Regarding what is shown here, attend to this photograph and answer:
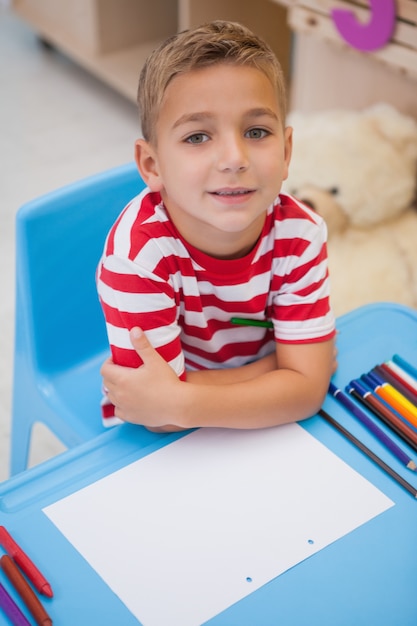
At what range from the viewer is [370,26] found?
176 cm

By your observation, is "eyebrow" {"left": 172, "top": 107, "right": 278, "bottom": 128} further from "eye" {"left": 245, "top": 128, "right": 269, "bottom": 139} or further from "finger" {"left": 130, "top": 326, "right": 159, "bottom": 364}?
"finger" {"left": 130, "top": 326, "right": 159, "bottom": 364}

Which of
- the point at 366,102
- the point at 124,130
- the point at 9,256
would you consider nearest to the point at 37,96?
the point at 124,130

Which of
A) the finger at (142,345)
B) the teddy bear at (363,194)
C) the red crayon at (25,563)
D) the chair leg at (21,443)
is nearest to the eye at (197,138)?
the finger at (142,345)

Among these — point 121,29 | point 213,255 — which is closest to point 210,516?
point 213,255

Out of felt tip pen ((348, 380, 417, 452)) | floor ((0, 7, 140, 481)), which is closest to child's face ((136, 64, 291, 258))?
felt tip pen ((348, 380, 417, 452))

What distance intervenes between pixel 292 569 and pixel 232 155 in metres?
0.41

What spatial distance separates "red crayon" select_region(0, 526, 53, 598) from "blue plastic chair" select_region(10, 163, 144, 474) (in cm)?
37

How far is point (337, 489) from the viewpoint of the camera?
0.81 metres

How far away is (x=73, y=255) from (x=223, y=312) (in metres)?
0.30

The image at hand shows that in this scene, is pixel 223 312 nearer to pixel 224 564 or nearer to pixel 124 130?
pixel 224 564

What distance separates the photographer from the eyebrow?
0.81 metres

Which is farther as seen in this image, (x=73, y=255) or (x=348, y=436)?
(x=73, y=255)

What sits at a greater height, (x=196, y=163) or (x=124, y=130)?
(x=196, y=163)

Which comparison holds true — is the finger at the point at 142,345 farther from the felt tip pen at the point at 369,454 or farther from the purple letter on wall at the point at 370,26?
the purple letter on wall at the point at 370,26
